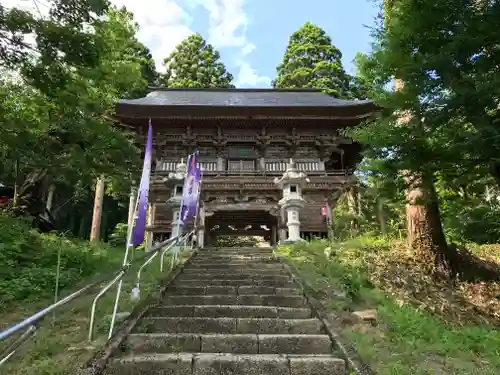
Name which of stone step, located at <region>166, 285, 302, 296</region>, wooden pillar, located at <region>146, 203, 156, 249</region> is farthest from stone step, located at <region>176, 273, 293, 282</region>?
wooden pillar, located at <region>146, 203, 156, 249</region>

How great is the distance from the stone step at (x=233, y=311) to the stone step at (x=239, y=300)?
1.31 feet

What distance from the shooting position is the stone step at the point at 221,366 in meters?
3.73

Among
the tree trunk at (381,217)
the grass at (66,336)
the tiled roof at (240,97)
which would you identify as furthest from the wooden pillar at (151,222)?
the grass at (66,336)

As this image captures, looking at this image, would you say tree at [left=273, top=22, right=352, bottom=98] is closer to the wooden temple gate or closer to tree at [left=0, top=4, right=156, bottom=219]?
the wooden temple gate

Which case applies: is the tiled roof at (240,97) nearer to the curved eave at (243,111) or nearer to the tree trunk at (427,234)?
the curved eave at (243,111)

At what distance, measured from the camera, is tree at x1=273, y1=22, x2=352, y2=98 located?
1262 inches

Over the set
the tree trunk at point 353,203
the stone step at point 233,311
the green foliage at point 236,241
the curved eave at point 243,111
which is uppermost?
the curved eave at point 243,111

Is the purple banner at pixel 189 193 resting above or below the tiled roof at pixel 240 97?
below

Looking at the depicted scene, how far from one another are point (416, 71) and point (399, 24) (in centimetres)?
120

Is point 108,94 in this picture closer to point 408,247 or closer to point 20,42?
point 20,42

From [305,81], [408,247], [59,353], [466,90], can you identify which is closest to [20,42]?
[59,353]

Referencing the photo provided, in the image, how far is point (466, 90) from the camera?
5457mm

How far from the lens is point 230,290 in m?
6.46

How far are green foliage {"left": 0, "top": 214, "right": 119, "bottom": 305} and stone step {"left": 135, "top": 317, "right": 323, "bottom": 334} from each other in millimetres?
2087
